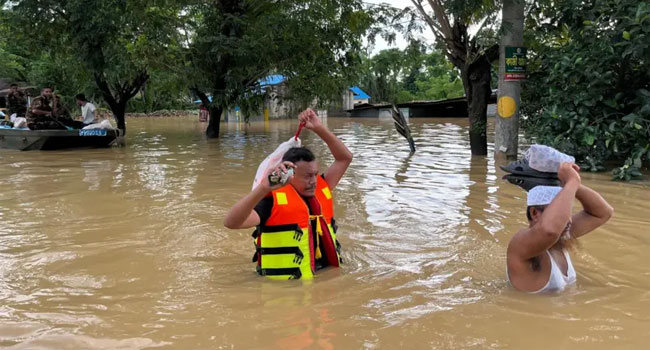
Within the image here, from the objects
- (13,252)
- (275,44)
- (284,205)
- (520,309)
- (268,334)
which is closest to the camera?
(268,334)

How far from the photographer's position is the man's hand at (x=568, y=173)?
313 cm

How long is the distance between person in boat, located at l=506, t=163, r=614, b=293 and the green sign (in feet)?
23.6

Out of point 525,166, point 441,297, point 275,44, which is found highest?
point 275,44

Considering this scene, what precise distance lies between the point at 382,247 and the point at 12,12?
1651cm

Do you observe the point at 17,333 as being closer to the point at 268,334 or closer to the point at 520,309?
the point at 268,334

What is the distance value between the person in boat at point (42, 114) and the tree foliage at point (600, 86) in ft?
39.0

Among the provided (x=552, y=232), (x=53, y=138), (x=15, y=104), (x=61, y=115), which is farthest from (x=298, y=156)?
(x=15, y=104)

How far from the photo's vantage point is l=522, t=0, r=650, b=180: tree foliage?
8.41m

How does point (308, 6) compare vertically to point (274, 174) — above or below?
above

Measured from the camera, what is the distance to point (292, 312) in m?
3.68

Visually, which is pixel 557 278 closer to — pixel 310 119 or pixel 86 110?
pixel 310 119

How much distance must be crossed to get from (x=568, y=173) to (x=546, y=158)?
0.19m

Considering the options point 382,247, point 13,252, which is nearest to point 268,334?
Answer: point 382,247

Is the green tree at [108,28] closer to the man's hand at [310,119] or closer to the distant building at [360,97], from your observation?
the man's hand at [310,119]
